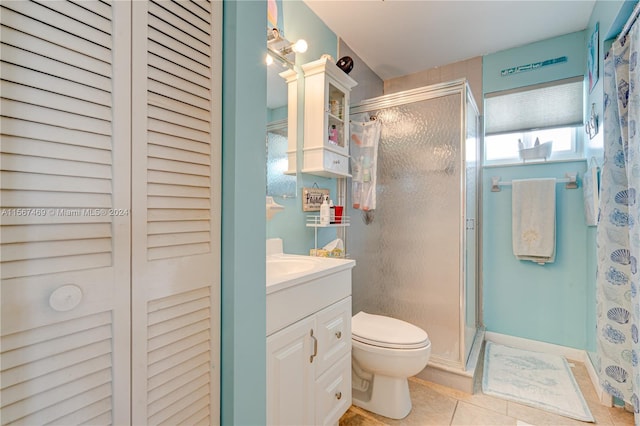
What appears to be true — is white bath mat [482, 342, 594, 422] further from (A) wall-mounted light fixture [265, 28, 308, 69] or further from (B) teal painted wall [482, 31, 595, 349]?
(A) wall-mounted light fixture [265, 28, 308, 69]

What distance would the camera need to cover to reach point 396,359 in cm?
160

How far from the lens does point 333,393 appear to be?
1.37 meters

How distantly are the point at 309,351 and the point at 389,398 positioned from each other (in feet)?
2.76

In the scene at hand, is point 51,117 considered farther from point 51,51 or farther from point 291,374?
point 291,374

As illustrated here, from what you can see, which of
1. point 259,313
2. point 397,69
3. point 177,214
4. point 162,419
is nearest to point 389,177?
point 397,69

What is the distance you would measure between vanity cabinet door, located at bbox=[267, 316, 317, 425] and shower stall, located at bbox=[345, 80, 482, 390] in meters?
1.23

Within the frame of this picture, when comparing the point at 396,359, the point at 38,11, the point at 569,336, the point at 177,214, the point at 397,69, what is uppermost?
the point at 397,69

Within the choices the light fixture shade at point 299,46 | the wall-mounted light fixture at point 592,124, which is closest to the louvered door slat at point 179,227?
the light fixture shade at point 299,46

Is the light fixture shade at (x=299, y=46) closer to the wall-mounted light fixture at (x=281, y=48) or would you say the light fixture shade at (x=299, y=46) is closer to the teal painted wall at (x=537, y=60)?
the wall-mounted light fixture at (x=281, y=48)

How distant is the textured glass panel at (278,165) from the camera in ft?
5.54

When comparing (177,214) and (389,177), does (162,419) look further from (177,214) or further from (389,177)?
(389,177)

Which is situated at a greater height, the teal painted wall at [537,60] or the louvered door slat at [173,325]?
the teal painted wall at [537,60]

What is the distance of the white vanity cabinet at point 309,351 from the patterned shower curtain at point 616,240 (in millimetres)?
1482

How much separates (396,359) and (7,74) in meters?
1.78
